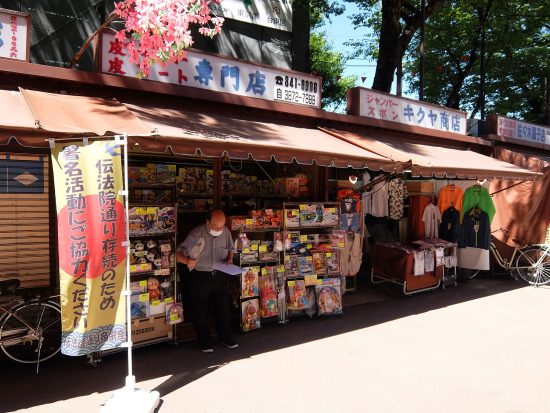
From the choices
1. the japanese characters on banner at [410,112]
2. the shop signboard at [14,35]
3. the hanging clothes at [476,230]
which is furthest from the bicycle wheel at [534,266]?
the shop signboard at [14,35]

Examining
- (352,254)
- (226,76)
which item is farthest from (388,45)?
(226,76)

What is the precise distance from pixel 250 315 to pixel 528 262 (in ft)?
24.5

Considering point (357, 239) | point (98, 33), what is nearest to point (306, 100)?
point (357, 239)

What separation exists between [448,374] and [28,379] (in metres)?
4.54

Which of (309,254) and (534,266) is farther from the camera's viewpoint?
(534,266)

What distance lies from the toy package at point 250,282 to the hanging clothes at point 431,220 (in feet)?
15.9

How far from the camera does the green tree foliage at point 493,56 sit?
57.1 feet

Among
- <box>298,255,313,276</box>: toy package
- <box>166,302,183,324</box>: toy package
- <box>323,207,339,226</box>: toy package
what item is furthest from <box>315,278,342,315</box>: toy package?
<box>166,302,183,324</box>: toy package

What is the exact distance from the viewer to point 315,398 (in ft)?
14.4

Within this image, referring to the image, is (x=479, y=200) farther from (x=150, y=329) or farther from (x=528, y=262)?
(x=150, y=329)

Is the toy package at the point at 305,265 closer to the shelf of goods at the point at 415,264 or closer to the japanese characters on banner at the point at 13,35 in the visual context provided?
the shelf of goods at the point at 415,264

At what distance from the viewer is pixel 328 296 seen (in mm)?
7219

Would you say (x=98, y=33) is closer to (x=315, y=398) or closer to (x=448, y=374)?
(x=315, y=398)

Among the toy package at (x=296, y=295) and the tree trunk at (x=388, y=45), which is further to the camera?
the tree trunk at (x=388, y=45)
